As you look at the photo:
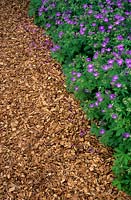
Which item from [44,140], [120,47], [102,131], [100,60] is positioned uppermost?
[120,47]

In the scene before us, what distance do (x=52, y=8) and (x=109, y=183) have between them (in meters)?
3.42

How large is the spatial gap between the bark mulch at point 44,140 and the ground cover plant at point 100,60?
0.18m

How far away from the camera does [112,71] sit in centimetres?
400

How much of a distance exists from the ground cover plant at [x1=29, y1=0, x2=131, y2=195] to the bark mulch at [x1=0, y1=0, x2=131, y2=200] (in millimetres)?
181

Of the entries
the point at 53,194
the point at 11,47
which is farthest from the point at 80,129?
the point at 11,47

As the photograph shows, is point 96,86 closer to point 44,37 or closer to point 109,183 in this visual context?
point 109,183

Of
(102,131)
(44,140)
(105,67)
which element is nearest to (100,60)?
(105,67)

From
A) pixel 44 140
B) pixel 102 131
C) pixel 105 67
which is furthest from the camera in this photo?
pixel 44 140

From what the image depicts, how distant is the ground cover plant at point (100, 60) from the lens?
3598mm

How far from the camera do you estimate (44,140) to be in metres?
4.30

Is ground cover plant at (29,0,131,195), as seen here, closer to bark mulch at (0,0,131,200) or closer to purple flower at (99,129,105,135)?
purple flower at (99,129,105,135)

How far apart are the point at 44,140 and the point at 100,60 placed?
117cm

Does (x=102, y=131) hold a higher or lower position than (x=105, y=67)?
lower

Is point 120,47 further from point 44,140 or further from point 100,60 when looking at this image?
point 44,140
